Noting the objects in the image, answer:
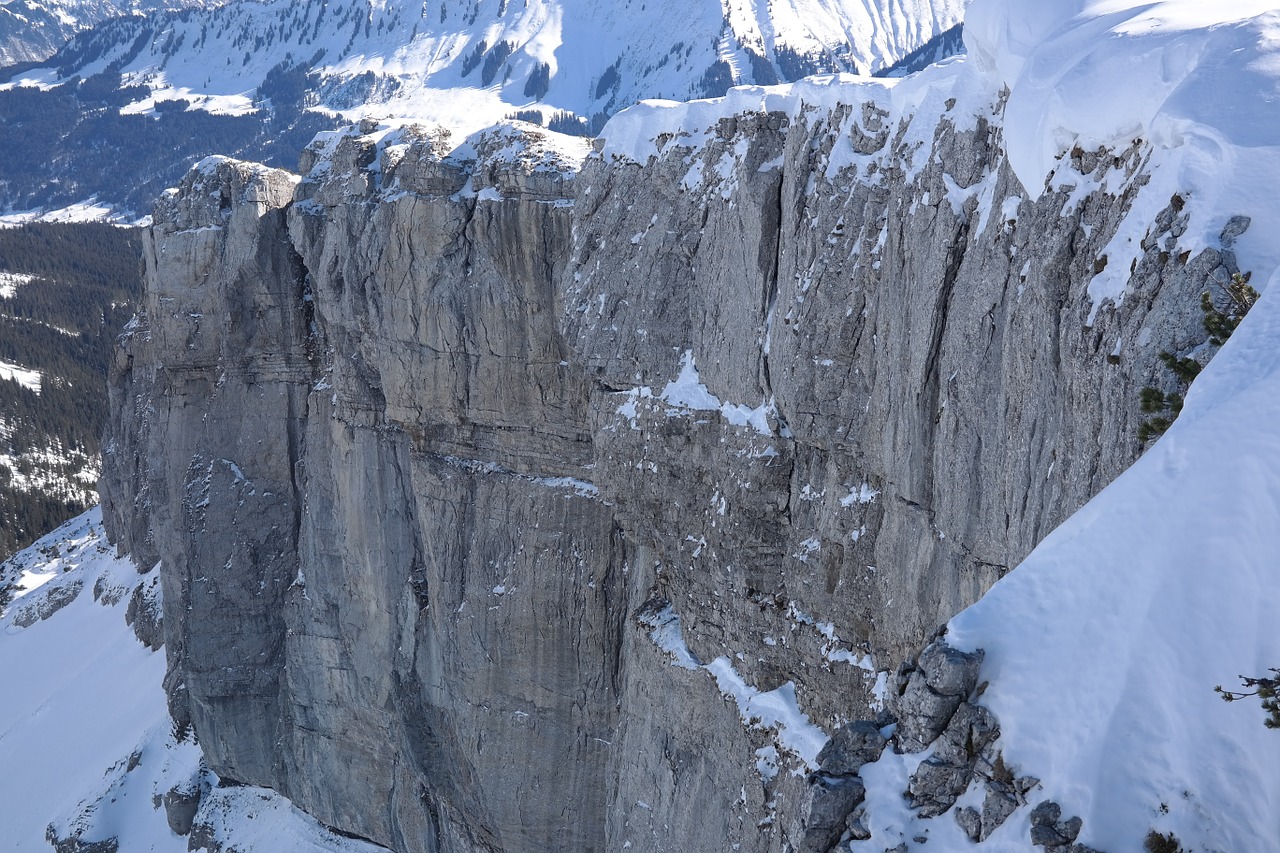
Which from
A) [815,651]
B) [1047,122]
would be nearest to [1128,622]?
[1047,122]

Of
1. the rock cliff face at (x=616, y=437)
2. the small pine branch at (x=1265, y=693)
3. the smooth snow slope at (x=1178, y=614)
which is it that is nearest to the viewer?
the small pine branch at (x=1265, y=693)

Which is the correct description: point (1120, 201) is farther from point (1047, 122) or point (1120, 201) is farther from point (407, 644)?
point (407, 644)

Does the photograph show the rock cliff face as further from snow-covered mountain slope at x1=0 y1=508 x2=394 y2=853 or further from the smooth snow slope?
snow-covered mountain slope at x1=0 y1=508 x2=394 y2=853

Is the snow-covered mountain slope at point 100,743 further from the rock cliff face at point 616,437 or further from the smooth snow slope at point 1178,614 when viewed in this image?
the smooth snow slope at point 1178,614

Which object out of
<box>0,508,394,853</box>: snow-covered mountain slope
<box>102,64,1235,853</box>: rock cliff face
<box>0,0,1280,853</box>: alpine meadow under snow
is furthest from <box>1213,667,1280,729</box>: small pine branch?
<box>0,508,394,853</box>: snow-covered mountain slope

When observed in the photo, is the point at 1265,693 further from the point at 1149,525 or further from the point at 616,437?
the point at 616,437

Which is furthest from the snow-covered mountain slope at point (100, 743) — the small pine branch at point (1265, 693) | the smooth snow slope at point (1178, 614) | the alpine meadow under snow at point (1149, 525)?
the small pine branch at point (1265, 693)

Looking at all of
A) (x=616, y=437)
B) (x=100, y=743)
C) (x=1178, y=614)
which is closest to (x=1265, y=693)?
(x=1178, y=614)
